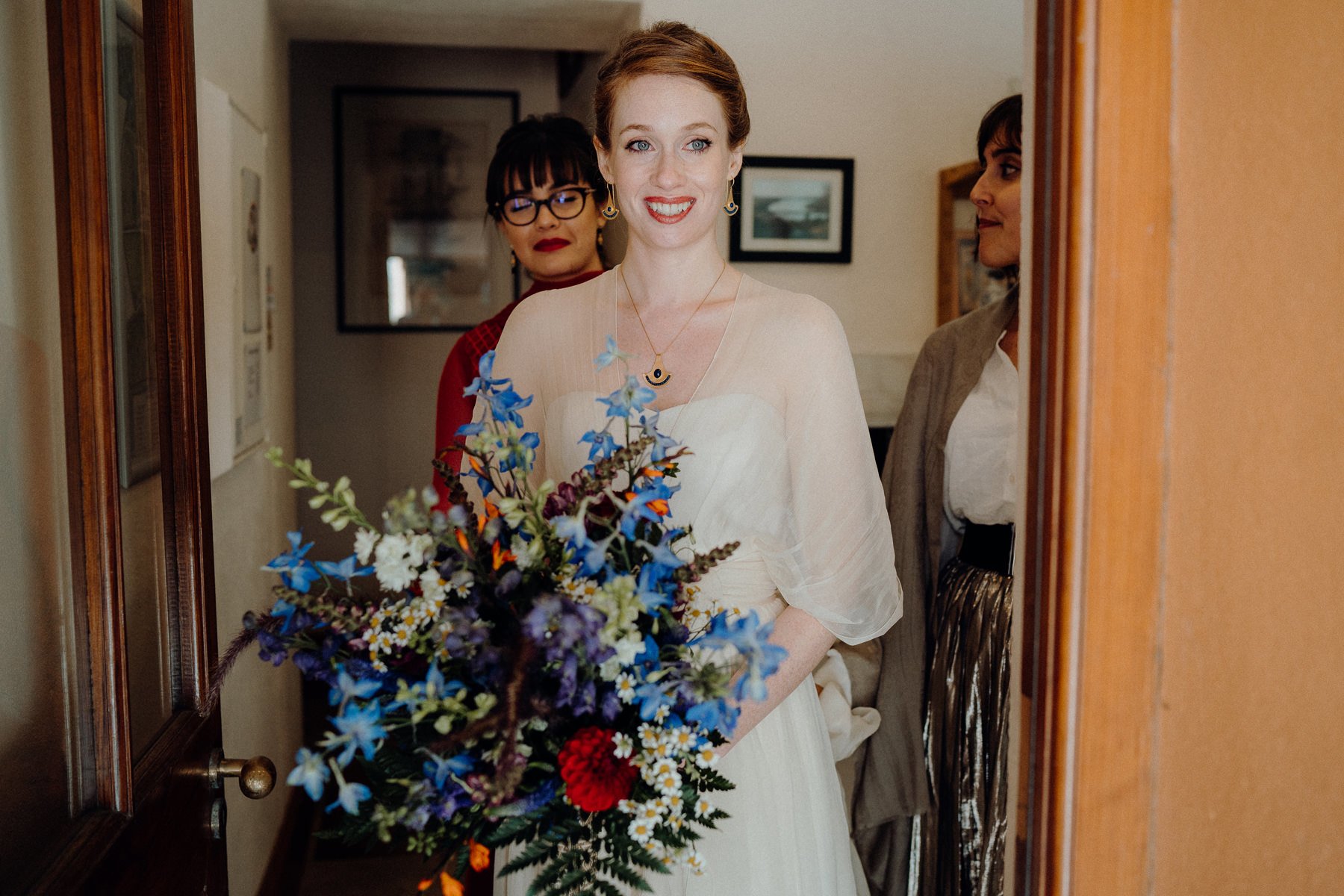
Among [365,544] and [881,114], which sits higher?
[881,114]

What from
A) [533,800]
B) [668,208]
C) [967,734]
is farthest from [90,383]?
[967,734]

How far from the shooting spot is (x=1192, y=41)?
34.2 inches

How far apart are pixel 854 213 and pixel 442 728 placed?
8.09 ft

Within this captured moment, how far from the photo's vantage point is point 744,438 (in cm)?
143

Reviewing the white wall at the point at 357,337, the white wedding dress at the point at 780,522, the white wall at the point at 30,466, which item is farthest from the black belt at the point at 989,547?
the white wall at the point at 357,337

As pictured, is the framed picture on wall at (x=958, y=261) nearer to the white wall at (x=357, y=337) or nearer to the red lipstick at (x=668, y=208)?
the red lipstick at (x=668, y=208)

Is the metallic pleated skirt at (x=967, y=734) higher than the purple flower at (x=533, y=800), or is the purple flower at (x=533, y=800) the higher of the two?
the purple flower at (x=533, y=800)

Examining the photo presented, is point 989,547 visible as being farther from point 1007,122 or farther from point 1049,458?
point 1049,458

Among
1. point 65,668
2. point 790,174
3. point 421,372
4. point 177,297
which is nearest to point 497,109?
point 421,372

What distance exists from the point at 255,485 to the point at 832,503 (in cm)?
179

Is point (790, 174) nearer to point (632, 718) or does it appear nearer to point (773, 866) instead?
point (773, 866)

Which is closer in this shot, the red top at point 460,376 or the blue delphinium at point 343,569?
the blue delphinium at point 343,569

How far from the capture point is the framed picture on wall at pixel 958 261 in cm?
300

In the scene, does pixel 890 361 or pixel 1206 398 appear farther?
pixel 890 361
